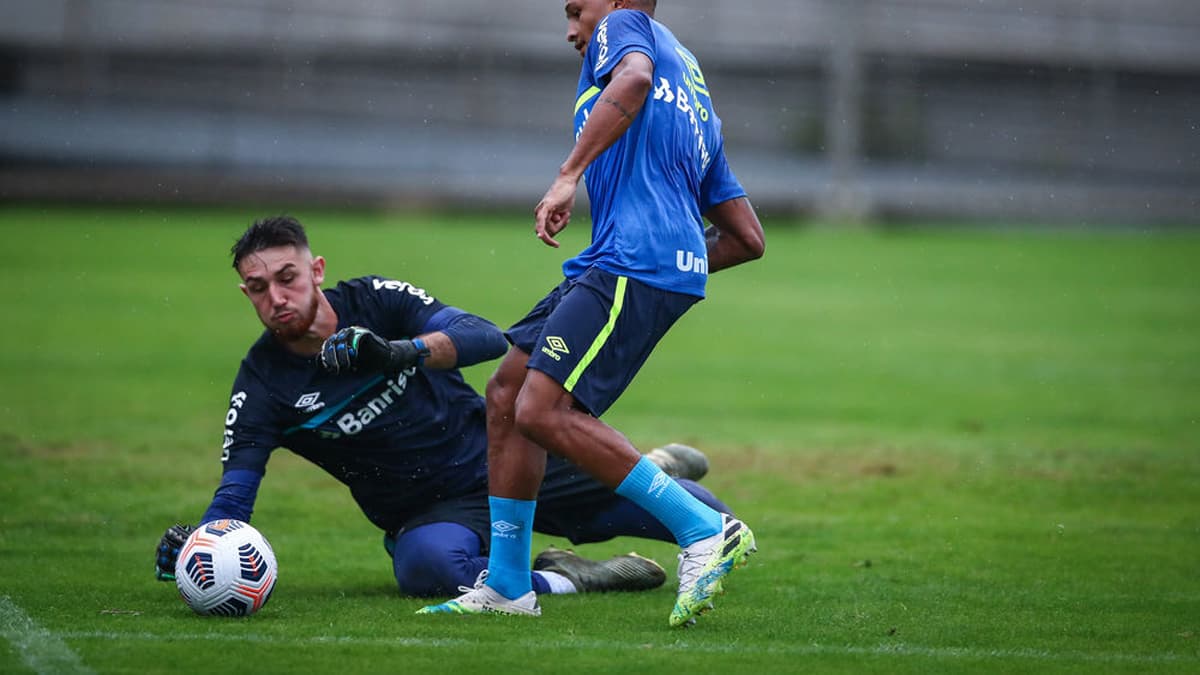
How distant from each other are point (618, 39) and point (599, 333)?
112 centimetres

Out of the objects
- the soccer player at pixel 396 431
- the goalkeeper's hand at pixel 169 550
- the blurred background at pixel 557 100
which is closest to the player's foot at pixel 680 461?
the soccer player at pixel 396 431

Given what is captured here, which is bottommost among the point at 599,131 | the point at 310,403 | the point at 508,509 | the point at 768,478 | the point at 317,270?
the point at 768,478

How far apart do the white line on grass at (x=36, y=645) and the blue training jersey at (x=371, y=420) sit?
87cm

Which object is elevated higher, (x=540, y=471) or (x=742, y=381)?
(x=540, y=471)

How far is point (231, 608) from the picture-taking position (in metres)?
6.32

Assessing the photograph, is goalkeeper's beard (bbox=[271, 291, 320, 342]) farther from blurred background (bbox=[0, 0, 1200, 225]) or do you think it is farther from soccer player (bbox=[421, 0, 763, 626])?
blurred background (bbox=[0, 0, 1200, 225])

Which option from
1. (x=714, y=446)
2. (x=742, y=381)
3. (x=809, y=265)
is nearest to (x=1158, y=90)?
(x=809, y=265)

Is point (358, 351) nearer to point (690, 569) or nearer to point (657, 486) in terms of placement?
point (657, 486)

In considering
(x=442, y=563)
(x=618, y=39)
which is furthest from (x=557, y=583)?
(x=618, y=39)

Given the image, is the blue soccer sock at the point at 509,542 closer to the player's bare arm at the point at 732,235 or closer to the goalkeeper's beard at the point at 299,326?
the goalkeeper's beard at the point at 299,326

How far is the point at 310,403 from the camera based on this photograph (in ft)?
22.7

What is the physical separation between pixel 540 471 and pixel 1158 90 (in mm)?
39277

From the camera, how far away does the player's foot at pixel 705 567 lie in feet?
19.7

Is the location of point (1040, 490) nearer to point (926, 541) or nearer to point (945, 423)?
point (926, 541)
